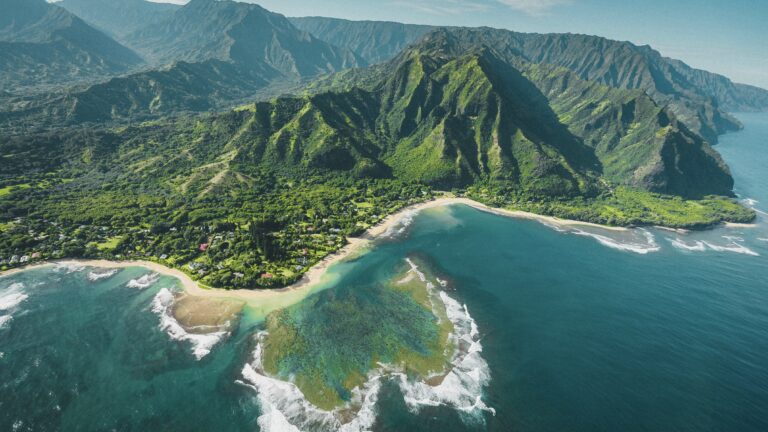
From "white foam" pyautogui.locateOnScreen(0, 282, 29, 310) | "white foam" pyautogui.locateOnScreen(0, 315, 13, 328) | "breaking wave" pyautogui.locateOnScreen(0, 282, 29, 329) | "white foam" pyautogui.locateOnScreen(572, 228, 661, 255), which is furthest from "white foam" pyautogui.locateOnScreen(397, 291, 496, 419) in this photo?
"white foam" pyautogui.locateOnScreen(0, 282, 29, 310)

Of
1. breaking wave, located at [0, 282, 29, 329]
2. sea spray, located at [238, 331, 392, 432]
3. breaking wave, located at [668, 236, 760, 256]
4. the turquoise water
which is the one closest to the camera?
sea spray, located at [238, 331, 392, 432]

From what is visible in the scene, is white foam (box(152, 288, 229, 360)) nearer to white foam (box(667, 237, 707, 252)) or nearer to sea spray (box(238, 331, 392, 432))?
sea spray (box(238, 331, 392, 432))

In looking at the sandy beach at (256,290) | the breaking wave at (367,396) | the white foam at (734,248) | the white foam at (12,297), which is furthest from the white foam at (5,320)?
the white foam at (734,248)

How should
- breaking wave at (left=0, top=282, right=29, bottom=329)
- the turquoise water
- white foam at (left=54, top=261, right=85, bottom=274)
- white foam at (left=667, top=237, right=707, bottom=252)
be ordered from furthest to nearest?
white foam at (left=667, top=237, right=707, bottom=252), white foam at (left=54, top=261, right=85, bottom=274), breaking wave at (left=0, top=282, right=29, bottom=329), the turquoise water

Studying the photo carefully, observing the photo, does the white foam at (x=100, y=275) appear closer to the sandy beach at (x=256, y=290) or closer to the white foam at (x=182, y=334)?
the sandy beach at (x=256, y=290)

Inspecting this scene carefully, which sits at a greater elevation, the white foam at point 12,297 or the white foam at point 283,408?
the white foam at point 283,408

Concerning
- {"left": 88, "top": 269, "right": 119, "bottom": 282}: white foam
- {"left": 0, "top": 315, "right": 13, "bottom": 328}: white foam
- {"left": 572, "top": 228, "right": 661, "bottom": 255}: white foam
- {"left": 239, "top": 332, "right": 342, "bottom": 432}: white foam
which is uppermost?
{"left": 572, "top": 228, "right": 661, "bottom": 255}: white foam
